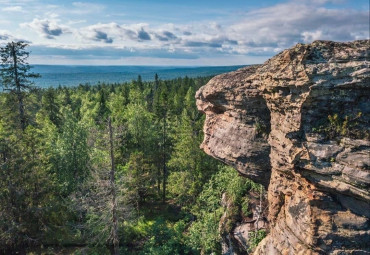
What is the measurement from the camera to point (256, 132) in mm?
13359

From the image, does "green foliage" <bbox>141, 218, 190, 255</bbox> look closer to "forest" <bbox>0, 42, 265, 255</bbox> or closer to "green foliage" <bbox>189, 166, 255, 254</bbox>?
"forest" <bbox>0, 42, 265, 255</bbox>

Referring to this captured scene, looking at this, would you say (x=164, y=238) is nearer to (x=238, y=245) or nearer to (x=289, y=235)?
(x=238, y=245)

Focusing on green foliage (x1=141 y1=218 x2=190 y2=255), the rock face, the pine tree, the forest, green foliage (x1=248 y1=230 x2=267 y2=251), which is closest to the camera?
the rock face

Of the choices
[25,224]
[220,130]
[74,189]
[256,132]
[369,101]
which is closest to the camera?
[369,101]

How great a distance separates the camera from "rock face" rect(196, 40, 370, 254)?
8.97 metres

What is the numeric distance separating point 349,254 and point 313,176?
259 centimetres

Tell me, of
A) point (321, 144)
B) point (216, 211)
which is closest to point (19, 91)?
A: point (216, 211)

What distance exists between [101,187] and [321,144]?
12898mm

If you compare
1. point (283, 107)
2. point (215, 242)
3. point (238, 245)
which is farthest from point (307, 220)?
point (215, 242)

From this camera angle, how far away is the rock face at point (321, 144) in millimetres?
8969

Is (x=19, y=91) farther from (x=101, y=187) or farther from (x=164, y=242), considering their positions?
(x=164, y=242)

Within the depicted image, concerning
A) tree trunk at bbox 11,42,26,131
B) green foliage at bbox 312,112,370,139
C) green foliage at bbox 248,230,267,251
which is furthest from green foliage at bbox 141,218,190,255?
tree trunk at bbox 11,42,26,131

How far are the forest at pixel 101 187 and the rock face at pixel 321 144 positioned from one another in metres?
5.50

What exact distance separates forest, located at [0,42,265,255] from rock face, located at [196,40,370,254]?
18.0 feet
